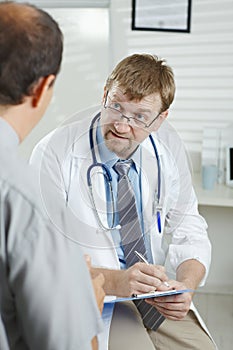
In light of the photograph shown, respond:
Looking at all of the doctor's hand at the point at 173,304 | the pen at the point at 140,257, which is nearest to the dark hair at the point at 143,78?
the pen at the point at 140,257

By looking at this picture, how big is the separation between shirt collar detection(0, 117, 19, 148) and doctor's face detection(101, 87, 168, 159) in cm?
60

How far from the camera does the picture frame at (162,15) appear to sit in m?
2.96

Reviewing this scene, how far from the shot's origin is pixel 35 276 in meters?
0.98

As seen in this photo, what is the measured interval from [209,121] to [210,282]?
0.83 metres

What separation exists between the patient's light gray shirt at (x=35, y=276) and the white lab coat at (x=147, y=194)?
40 cm

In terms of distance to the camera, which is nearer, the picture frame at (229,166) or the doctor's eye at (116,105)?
the doctor's eye at (116,105)

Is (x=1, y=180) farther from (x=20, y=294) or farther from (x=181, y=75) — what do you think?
(x=181, y=75)

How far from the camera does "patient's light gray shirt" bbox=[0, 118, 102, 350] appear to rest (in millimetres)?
968

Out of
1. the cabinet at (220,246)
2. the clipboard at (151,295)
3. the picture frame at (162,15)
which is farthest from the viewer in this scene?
the cabinet at (220,246)

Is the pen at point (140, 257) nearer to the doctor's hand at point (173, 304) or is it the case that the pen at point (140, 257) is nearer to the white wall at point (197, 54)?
the doctor's hand at point (173, 304)

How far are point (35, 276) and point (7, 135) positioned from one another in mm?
228

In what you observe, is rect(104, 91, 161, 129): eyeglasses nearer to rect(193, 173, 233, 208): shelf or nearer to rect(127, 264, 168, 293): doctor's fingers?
rect(127, 264, 168, 293): doctor's fingers

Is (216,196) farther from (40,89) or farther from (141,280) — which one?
(40,89)

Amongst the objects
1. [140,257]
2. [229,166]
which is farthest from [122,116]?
[229,166]
